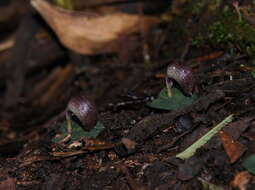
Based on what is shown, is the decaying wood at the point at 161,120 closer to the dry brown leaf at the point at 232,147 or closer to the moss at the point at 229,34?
the dry brown leaf at the point at 232,147

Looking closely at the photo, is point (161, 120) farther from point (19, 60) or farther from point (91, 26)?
point (19, 60)

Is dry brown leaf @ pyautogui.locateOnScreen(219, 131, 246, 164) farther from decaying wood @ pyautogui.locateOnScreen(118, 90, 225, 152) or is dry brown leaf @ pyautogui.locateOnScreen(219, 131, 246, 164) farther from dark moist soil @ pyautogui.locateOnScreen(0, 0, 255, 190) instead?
decaying wood @ pyautogui.locateOnScreen(118, 90, 225, 152)

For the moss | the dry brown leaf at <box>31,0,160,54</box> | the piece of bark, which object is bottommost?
the piece of bark

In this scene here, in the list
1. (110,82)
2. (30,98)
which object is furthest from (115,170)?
(30,98)

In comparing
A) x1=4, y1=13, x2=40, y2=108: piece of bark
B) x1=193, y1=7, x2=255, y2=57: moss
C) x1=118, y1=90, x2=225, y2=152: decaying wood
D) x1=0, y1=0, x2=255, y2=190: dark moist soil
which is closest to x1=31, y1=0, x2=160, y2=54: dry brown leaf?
x1=4, y1=13, x2=40, y2=108: piece of bark

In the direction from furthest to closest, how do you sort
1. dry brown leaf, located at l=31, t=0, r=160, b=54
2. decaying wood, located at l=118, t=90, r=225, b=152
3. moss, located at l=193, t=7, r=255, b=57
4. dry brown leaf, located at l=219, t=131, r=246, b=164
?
dry brown leaf, located at l=31, t=0, r=160, b=54 < moss, located at l=193, t=7, r=255, b=57 < decaying wood, located at l=118, t=90, r=225, b=152 < dry brown leaf, located at l=219, t=131, r=246, b=164

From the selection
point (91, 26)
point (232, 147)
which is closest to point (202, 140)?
point (232, 147)
